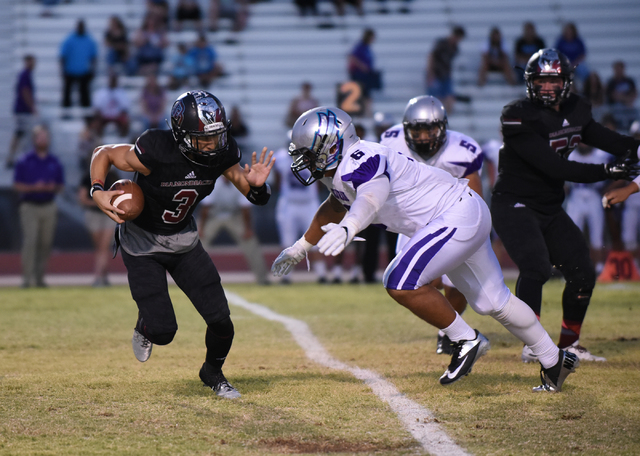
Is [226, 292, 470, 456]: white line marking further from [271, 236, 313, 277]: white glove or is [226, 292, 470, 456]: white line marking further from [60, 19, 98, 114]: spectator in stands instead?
[60, 19, 98, 114]: spectator in stands

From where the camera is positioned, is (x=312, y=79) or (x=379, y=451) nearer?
(x=379, y=451)

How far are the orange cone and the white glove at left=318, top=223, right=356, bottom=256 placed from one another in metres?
7.04

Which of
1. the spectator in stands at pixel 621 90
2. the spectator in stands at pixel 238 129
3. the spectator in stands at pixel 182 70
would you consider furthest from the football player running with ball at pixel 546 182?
the spectator in stands at pixel 182 70

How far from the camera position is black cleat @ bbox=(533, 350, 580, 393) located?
4387mm

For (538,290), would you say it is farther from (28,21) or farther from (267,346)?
(28,21)

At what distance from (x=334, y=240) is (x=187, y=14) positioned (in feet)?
47.7

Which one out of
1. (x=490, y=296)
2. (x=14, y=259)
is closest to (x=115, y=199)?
(x=490, y=296)

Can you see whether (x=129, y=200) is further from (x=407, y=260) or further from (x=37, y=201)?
(x=37, y=201)

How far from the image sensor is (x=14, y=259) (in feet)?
43.0

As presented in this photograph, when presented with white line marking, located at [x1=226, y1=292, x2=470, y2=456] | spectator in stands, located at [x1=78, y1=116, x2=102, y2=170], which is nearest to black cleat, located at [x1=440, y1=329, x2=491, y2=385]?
white line marking, located at [x1=226, y1=292, x2=470, y2=456]

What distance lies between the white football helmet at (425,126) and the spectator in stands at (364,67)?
9.55 metres

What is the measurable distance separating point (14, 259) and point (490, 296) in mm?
10540

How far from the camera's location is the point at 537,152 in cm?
511

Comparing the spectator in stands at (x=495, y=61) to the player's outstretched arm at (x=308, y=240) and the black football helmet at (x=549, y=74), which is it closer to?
the black football helmet at (x=549, y=74)
